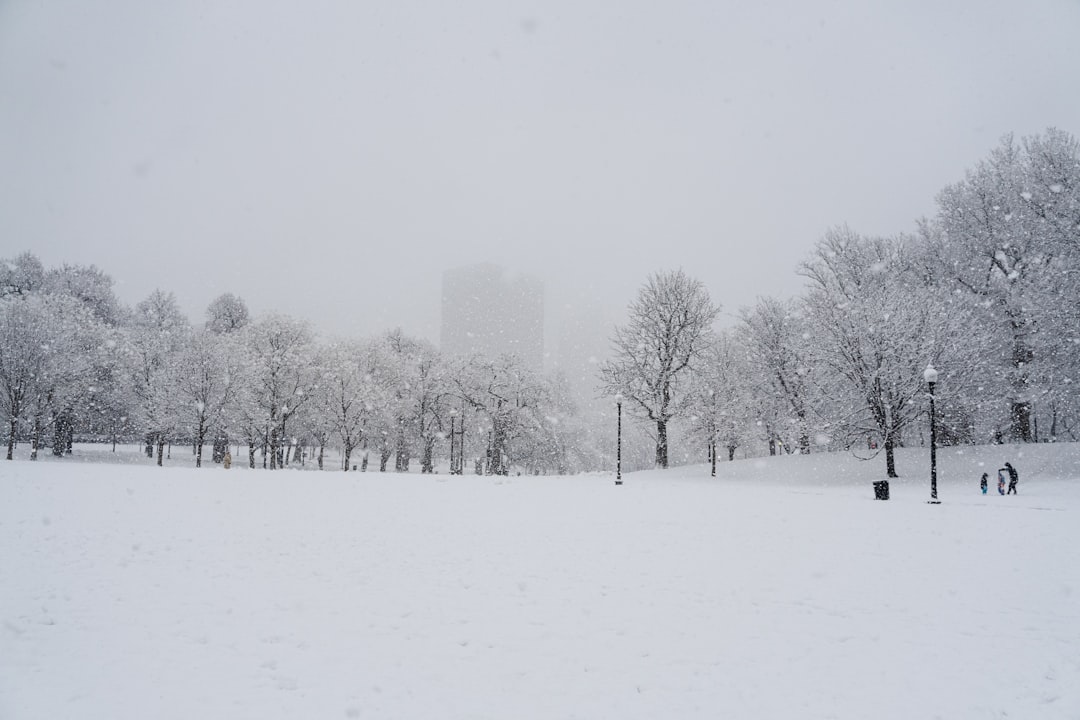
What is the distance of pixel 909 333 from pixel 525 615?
2759 cm

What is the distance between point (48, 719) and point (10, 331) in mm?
42012

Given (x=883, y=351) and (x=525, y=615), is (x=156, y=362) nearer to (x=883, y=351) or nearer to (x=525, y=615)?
(x=525, y=615)

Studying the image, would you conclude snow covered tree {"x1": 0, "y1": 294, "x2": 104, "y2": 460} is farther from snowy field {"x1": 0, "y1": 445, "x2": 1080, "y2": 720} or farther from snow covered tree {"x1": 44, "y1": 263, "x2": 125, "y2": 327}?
snowy field {"x1": 0, "y1": 445, "x2": 1080, "y2": 720}

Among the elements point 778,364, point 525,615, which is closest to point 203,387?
point 525,615

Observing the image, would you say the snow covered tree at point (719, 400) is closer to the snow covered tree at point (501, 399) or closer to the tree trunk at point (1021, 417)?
the tree trunk at point (1021, 417)

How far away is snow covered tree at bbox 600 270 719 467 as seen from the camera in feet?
114

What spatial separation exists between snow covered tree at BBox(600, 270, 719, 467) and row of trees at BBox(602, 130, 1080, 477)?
3.8 inches

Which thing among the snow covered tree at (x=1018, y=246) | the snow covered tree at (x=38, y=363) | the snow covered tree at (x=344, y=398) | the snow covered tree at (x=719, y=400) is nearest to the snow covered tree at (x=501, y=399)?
the snow covered tree at (x=344, y=398)

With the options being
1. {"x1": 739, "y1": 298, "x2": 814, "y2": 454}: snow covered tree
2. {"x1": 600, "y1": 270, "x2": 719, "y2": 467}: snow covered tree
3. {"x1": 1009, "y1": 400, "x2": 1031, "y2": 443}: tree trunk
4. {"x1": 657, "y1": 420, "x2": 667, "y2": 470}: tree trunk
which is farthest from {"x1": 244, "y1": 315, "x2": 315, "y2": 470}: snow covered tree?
{"x1": 1009, "y1": 400, "x2": 1031, "y2": 443}: tree trunk

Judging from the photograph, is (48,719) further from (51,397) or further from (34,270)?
(34,270)

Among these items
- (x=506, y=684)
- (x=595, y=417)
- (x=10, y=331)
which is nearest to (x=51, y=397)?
(x=10, y=331)

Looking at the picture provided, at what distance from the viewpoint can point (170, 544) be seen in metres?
10.4

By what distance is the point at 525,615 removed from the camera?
7.11m

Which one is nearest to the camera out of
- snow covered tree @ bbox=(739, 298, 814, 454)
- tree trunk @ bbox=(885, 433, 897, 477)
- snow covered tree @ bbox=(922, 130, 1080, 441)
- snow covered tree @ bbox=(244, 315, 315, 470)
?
snow covered tree @ bbox=(922, 130, 1080, 441)
